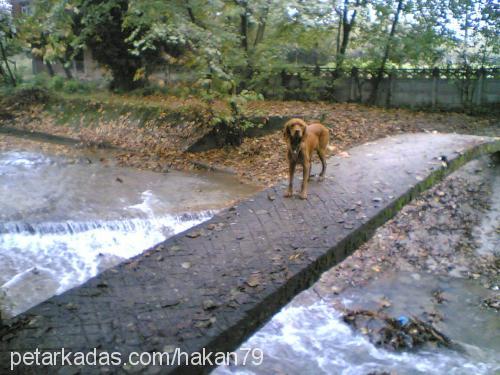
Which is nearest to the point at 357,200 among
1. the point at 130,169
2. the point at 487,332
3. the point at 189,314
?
the point at 487,332

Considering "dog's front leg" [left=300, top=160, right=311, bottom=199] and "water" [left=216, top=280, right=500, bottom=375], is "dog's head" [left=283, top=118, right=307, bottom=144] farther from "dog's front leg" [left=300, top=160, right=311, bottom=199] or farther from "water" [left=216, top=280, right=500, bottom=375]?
"water" [left=216, top=280, right=500, bottom=375]

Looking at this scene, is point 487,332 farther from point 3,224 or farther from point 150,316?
point 3,224

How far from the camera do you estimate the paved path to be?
9.93 feet

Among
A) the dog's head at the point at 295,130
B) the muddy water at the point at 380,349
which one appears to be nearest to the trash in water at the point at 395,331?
the muddy water at the point at 380,349

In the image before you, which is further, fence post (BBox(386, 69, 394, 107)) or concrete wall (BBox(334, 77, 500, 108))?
fence post (BBox(386, 69, 394, 107))

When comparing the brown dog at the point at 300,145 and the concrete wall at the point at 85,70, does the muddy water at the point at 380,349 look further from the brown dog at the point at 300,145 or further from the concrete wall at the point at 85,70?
the concrete wall at the point at 85,70

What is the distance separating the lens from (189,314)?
333 cm

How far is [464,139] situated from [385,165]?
11.1 feet

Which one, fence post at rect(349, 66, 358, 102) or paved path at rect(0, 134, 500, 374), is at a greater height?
fence post at rect(349, 66, 358, 102)

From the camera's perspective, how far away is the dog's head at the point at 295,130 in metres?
5.80

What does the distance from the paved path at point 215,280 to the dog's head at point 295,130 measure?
826mm

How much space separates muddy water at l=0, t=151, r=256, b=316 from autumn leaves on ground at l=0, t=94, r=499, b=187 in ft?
2.83

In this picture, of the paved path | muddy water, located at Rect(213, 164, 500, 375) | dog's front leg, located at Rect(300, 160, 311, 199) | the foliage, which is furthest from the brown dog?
the foliage

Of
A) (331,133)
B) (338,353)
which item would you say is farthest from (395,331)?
(331,133)
